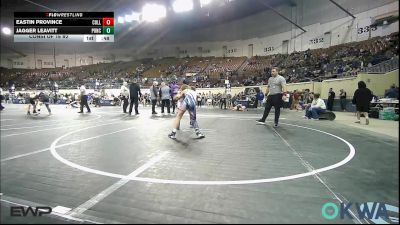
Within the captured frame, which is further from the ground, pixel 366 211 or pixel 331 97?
pixel 331 97

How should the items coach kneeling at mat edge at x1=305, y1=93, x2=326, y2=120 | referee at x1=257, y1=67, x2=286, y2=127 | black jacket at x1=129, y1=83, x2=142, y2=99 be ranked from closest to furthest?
1. referee at x1=257, y1=67, x2=286, y2=127
2. coach kneeling at mat edge at x1=305, y1=93, x2=326, y2=120
3. black jacket at x1=129, y1=83, x2=142, y2=99

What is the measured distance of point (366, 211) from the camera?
2385mm

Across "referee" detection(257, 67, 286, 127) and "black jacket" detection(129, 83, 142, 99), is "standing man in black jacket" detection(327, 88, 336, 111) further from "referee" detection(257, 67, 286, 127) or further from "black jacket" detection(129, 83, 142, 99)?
"black jacket" detection(129, 83, 142, 99)

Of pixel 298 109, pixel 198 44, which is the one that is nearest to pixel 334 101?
pixel 298 109

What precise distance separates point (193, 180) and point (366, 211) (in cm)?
179

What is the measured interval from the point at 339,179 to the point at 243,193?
1353 millimetres

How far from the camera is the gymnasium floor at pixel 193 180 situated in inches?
92.7

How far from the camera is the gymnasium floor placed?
236 cm

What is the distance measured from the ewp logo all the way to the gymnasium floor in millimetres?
48

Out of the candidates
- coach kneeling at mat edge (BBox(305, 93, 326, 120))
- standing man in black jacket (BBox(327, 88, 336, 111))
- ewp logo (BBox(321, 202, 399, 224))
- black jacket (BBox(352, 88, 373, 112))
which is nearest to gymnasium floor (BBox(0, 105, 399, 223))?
ewp logo (BBox(321, 202, 399, 224))

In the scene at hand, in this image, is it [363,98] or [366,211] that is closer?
[366,211]
